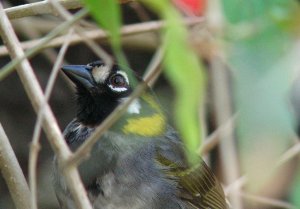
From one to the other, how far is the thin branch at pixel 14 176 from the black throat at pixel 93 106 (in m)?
0.66

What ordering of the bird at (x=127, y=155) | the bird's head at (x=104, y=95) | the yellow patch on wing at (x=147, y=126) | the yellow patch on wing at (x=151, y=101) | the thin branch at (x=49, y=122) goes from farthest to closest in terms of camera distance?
the yellow patch on wing at (x=151, y=101)
the yellow patch on wing at (x=147, y=126)
the bird's head at (x=104, y=95)
the bird at (x=127, y=155)
the thin branch at (x=49, y=122)

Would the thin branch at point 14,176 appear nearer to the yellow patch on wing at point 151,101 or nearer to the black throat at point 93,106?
the black throat at point 93,106

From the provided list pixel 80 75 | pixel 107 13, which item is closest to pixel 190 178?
pixel 80 75

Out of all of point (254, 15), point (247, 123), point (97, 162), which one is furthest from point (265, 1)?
point (97, 162)

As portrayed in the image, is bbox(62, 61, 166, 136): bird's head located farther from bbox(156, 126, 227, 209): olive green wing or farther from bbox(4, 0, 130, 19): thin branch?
bbox(4, 0, 130, 19): thin branch

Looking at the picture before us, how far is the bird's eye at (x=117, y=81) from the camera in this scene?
8.43 feet

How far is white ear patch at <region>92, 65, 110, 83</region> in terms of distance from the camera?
99.0 inches

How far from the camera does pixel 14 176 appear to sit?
1.94 m

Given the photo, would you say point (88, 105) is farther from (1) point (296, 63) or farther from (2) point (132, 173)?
(1) point (296, 63)

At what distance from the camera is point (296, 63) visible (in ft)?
3.95

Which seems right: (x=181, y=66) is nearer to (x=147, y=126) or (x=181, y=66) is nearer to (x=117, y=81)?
(x=117, y=81)

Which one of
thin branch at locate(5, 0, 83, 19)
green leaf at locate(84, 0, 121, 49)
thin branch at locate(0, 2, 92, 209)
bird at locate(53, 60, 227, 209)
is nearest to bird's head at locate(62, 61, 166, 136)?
bird at locate(53, 60, 227, 209)

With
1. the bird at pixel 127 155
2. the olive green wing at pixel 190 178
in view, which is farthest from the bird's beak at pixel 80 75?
the olive green wing at pixel 190 178

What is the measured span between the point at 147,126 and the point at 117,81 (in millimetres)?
220
